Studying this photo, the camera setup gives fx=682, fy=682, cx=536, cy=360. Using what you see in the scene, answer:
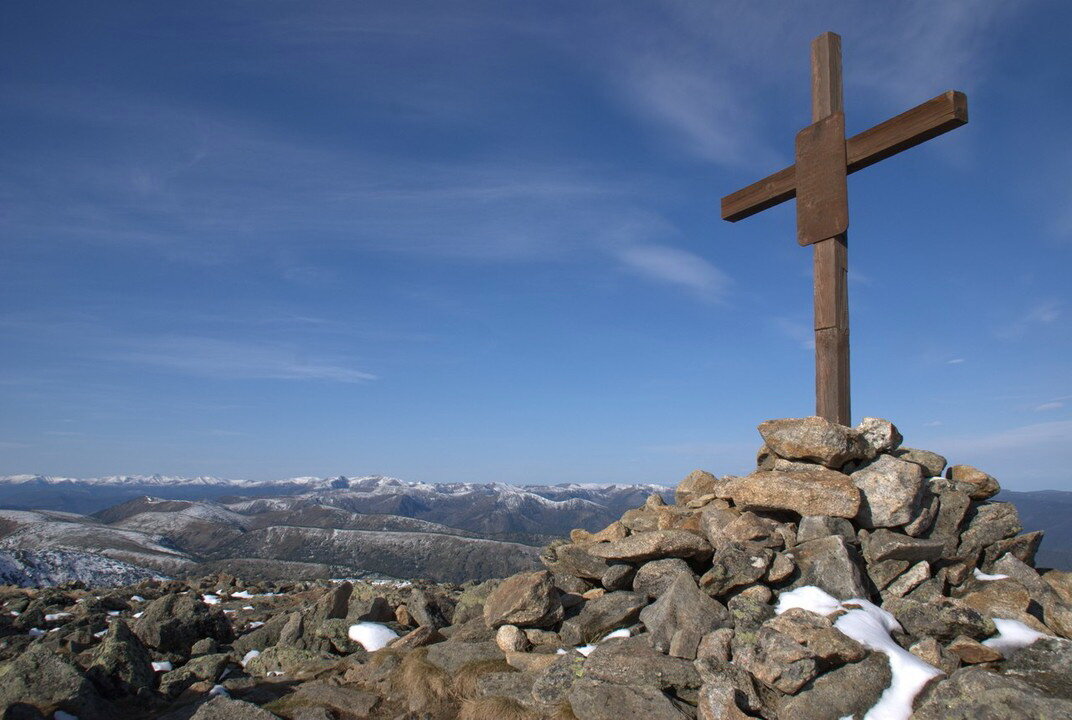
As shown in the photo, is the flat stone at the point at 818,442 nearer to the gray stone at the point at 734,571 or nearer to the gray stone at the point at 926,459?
the gray stone at the point at 926,459

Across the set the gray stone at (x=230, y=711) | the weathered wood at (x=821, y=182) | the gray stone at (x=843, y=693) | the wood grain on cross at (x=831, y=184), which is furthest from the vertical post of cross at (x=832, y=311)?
the gray stone at (x=230, y=711)

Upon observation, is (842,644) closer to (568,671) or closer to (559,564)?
(568,671)

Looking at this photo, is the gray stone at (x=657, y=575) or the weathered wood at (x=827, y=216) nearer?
the gray stone at (x=657, y=575)

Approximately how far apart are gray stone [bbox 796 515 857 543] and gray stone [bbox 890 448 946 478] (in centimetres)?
176

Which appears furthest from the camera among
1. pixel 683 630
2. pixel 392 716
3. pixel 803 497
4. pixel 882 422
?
pixel 882 422

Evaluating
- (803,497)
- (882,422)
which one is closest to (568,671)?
(803,497)

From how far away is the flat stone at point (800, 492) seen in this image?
33.1ft

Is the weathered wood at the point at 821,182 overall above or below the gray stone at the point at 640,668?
above

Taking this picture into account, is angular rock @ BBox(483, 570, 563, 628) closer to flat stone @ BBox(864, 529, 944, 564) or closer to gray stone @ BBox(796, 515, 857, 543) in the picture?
gray stone @ BBox(796, 515, 857, 543)

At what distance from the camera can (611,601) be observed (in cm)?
1046

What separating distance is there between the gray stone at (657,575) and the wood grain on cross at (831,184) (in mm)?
3649

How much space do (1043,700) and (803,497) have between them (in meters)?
4.28

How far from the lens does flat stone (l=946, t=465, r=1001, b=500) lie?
1073 centimetres

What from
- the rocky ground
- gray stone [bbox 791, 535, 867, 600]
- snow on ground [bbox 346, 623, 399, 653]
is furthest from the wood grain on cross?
snow on ground [bbox 346, 623, 399, 653]
